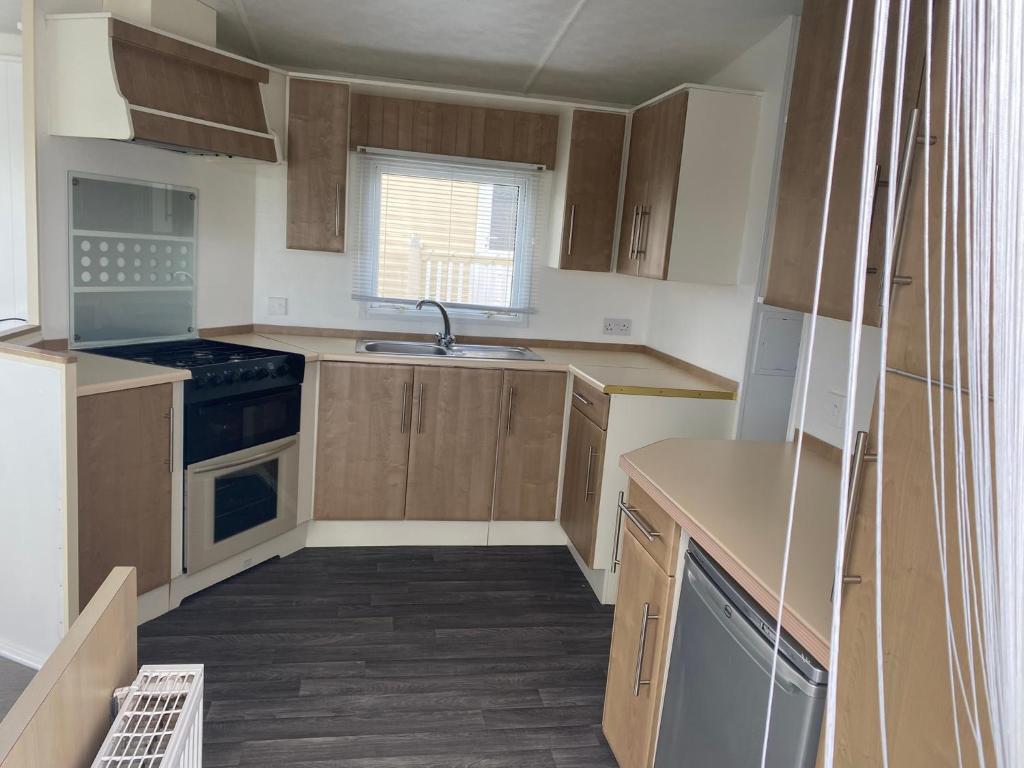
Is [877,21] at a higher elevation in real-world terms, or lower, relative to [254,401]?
higher

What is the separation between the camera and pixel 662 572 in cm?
178

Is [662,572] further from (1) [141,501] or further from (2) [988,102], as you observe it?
(1) [141,501]

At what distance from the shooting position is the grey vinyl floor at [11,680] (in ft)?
7.13

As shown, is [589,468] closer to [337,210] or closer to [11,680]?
[337,210]

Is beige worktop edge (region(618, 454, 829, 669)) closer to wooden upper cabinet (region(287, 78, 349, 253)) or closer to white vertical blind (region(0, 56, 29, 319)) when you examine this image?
wooden upper cabinet (region(287, 78, 349, 253))

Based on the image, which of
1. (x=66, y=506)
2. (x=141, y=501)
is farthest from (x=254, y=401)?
(x=66, y=506)

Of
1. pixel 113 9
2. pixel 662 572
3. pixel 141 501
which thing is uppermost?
pixel 113 9

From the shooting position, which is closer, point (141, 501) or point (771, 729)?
point (771, 729)

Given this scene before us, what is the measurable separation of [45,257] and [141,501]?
0.95m

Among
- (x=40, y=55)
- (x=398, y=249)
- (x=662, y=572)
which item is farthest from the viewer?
(x=398, y=249)

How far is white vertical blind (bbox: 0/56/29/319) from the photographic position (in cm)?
344

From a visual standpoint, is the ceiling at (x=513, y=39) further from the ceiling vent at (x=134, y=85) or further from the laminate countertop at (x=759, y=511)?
the laminate countertop at (x=759, y=511)

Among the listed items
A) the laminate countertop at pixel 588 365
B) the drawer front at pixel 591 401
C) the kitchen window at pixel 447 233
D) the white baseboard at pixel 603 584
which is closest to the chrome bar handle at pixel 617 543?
the white baseboard at pixel 603 584

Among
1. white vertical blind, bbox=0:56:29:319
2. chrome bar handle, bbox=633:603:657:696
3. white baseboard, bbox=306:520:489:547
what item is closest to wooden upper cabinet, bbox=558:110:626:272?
white baseboard, bbox=306:520:489:547
